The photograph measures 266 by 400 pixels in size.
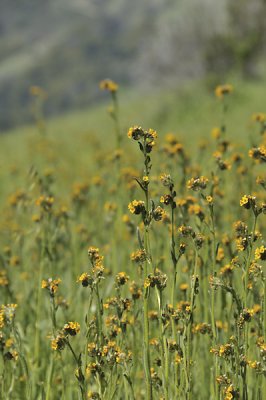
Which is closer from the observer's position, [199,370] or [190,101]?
[199,370]

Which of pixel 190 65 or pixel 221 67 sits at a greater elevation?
pixel 190 65

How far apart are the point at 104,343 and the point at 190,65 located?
37.8 meters

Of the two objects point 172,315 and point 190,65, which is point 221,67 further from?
point 172,315

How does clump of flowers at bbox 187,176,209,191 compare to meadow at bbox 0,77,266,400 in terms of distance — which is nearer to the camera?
meadow at bbox 0,77,266,400

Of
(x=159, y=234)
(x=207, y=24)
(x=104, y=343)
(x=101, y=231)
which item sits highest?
(x=207, y=24)

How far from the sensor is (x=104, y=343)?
76.6 inches

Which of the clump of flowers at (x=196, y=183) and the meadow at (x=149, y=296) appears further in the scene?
the clump of flowers at (x=196, y=183)

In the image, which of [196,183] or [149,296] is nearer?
[196,183]

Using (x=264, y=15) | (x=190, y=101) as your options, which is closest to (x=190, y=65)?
(x=264, y=15)

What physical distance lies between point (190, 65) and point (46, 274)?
1396 inches

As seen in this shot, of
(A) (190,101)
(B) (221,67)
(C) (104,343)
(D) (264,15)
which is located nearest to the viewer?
(C) (104,343)

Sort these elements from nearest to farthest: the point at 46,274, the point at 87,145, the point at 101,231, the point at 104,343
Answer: the point at 104,343 < the point at 46,274 < the point at 101,231 < the point at 87,145

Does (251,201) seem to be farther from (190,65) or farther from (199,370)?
(190,65)

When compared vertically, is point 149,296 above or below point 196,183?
below
